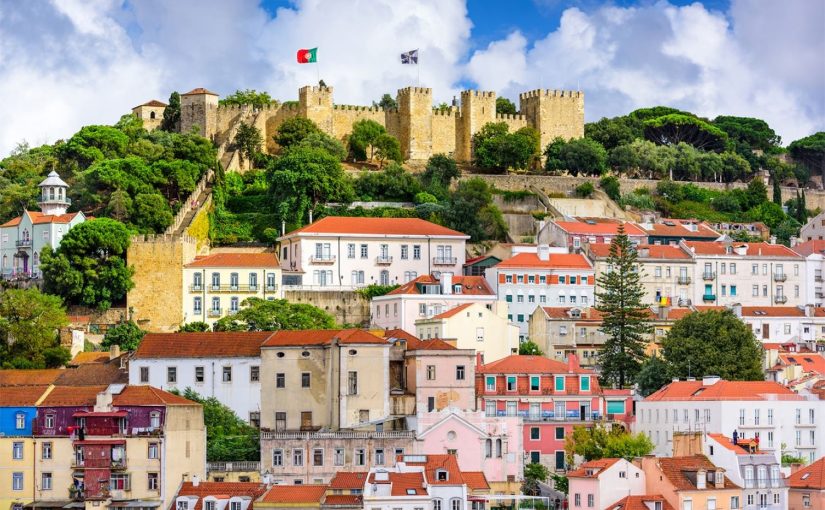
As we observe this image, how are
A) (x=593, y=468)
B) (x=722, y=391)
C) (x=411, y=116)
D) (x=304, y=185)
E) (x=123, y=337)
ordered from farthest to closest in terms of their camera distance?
(x=411, y=116) → (x=304, y=185) → (x=123, y=337) → (x=722, y=391) → (x=593, y=468)

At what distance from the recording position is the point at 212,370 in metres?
58.1

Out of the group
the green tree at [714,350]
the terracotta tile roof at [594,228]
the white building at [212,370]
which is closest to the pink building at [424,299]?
the terracotta tile roof at [594,228]

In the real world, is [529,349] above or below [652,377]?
above

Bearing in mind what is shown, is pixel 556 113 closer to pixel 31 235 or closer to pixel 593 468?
pixel 31 235

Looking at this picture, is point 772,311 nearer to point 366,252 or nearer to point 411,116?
point 366,252

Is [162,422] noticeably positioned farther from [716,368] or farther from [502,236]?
[502,236]

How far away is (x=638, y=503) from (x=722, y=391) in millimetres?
10085

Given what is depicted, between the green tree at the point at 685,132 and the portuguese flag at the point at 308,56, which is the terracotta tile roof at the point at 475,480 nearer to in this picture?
the portuguese flag at the point at 308,56

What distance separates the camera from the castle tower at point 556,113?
98562 millimetres

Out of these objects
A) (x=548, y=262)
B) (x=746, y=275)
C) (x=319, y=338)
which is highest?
(x=548, y=262)

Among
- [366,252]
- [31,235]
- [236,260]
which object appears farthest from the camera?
[366,252]

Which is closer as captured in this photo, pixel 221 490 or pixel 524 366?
pixel 221 490

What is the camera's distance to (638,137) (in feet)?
346

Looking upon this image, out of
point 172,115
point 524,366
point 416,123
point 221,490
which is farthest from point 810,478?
point 172,115
